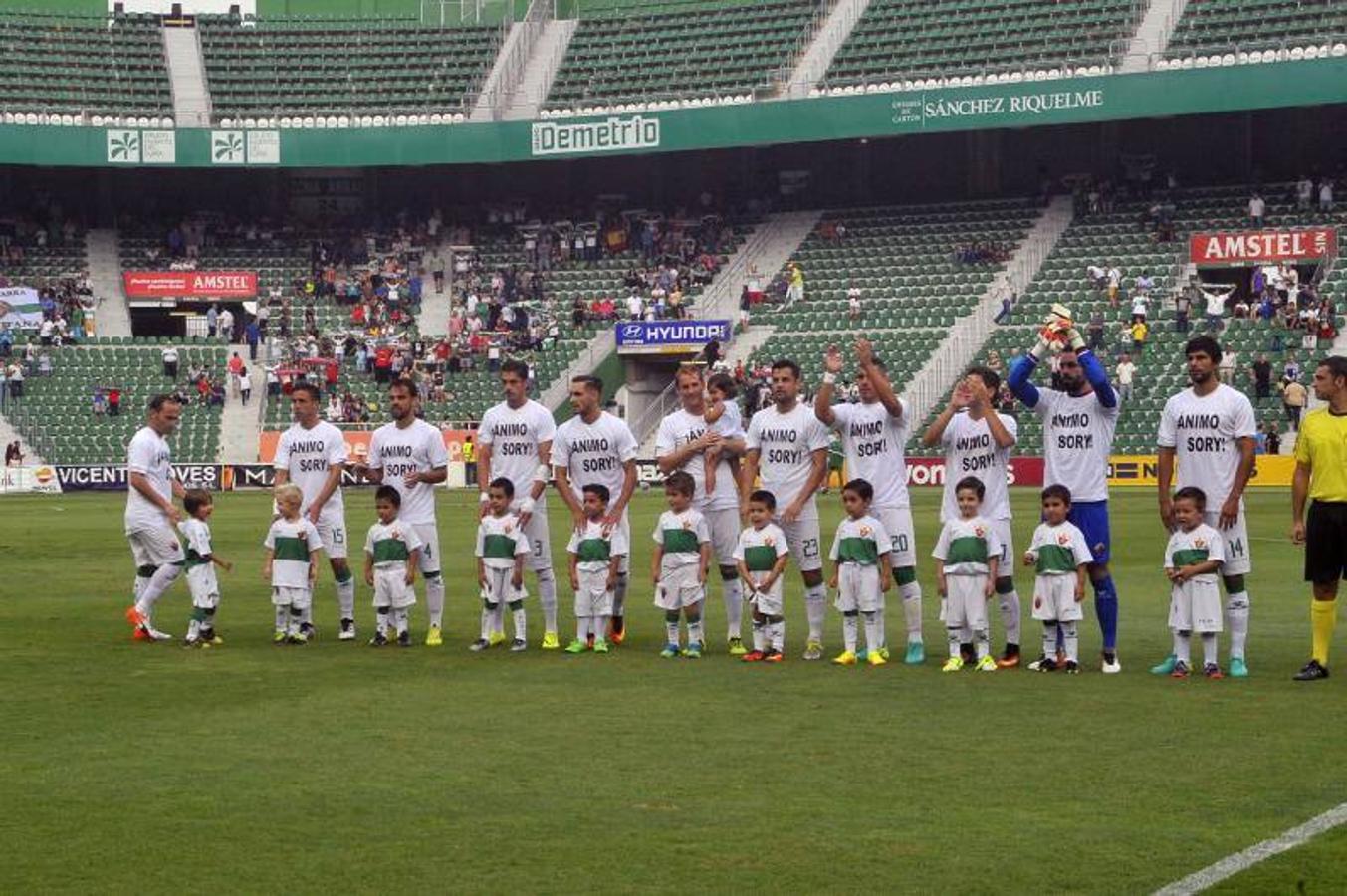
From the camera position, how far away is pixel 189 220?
66.6 metres

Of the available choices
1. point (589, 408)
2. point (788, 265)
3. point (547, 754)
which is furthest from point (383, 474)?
point (788, 265)

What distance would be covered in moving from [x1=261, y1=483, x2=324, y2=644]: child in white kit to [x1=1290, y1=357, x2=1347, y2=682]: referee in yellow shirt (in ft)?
25.3

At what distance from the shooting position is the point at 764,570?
15.5m

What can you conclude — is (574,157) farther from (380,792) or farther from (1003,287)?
(380,792)

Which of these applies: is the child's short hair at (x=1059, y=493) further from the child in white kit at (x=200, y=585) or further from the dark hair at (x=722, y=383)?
the child in white kit at (x=200, y=585)

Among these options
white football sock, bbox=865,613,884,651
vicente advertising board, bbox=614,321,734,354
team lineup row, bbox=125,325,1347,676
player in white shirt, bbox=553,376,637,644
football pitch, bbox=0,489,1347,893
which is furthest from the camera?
vicente advertising board, bbox=614,321,734,354

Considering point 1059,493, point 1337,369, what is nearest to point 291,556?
point 1059,493

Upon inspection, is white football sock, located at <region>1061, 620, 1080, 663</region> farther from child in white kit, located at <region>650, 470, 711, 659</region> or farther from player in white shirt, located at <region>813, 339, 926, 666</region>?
child in white kit, located at <region>650, 470, 711, 659</region>

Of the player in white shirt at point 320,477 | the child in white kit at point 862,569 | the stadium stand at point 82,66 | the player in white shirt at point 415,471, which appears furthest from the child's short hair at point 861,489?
the stadium stand at point 82,66

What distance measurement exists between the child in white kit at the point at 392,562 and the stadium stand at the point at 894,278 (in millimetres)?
36527

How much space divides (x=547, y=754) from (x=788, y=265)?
1960 inches

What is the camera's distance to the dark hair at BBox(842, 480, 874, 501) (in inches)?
600

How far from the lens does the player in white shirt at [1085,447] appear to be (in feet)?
48.7

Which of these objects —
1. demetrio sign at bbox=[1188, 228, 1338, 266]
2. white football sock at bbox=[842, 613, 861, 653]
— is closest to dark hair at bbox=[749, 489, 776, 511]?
white football sock at bbox=[842, 613, 861, 653]
